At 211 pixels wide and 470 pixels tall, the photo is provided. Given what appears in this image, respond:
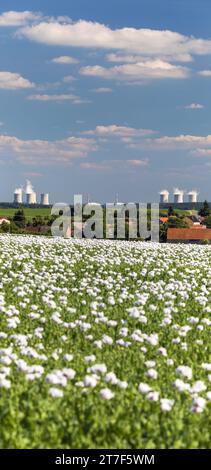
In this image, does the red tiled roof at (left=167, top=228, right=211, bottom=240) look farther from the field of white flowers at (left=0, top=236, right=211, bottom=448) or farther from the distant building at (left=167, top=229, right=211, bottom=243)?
the field of white flowers at (left=0, top=236, right=211, bottom=448)

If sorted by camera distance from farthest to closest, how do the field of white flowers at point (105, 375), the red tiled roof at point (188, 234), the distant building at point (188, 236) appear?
1. the red tiled roof at point (188, 234)
2. the distant building at point (188, 236)
3. the field of white flowers at point (105, 375)

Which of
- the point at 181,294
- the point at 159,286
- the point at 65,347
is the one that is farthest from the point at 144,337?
the point at 159,286

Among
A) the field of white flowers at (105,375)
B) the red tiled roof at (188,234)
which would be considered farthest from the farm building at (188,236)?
the field of white flowers at (105,375)

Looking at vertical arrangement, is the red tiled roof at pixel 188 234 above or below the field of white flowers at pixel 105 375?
above

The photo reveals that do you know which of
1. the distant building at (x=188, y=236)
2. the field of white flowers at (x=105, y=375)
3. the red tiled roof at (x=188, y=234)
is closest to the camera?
the field of white flowers at (x=105, y=375)

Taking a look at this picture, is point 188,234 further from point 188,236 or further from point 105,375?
point 105,375

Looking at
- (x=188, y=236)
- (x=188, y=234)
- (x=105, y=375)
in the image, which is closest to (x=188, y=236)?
(x=188, y=236)

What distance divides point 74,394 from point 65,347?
2.39 meters

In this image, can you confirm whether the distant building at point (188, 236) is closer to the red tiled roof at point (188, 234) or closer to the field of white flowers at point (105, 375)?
the red tiled roof at point (188, 234)

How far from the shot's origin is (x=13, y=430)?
527 cm

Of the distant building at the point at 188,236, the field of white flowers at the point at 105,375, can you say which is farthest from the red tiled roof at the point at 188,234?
the field of white flowers at the point at 105,375

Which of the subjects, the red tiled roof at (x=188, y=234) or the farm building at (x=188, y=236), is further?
the red tiled roof at (x=188, y=234)

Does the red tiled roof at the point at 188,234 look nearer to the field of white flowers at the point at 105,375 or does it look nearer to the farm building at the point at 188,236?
the farm building at the point at 188,236

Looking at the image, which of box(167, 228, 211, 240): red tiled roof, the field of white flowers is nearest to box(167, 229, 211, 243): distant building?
box(167, 228, 211, 240): red tiled roof
